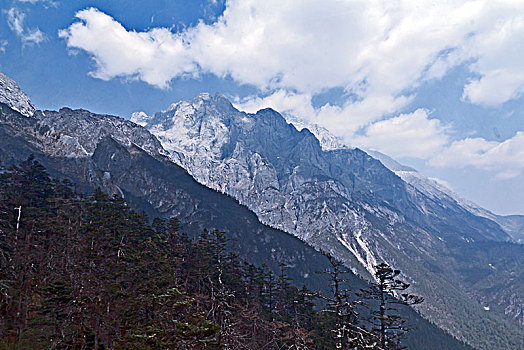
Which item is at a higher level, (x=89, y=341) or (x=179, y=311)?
(x=179, y=311)

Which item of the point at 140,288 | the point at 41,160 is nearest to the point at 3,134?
the point at 41,160

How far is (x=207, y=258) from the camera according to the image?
46.2m

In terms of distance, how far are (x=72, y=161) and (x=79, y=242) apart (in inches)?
6881

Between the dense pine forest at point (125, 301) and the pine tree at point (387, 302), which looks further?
the dense pine forest at point (125, 301)

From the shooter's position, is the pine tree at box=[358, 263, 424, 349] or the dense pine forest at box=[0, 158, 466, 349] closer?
the pine tree at box=[358, 263, 424, 349]

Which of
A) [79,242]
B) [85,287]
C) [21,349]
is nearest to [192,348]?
[85,287]

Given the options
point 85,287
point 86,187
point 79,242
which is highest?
point 86,187

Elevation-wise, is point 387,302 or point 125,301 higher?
point 387,302

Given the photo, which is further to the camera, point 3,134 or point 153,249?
point 3,134

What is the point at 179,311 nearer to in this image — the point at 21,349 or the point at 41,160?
the point at 21,349

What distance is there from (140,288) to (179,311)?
6758 millimetres

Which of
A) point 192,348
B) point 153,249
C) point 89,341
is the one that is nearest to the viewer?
point 192,348

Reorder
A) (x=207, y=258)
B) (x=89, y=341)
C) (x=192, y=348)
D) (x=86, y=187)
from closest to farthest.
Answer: (x=192, y=348) < (x=89, y=341) < (x=207, y=258) < (x=86, y=187)

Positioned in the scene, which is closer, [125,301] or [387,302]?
[387,302]
